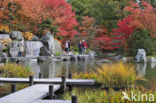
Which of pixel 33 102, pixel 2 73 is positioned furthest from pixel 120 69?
pixel 2 73

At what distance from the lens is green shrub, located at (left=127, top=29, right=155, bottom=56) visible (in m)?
26.2

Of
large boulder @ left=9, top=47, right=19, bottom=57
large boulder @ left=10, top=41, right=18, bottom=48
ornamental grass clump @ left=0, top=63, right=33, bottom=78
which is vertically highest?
large boulder @ left=10, top=41, right=18, bottom=48

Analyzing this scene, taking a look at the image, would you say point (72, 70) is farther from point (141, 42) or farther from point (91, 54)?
point (141, 42)

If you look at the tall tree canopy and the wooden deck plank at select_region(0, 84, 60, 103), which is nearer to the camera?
the wooden deck plank at select_region(0, 84, 60, 103)

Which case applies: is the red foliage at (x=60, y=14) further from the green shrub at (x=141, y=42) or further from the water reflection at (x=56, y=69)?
the water reflection at (x=56, y=69)

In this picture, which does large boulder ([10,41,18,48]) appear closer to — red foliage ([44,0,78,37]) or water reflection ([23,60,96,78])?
water reflection ([23,60,96,78])

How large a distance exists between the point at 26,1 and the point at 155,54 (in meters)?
15.6

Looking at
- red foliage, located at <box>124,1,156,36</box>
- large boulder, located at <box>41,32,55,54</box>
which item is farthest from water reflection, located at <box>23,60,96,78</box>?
red foliage, located at <box>124,1,156,36</box>

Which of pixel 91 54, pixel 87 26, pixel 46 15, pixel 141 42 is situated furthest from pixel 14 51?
pixel 141 42

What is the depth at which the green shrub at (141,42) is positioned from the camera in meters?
26.2

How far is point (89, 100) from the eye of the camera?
5.33 meters

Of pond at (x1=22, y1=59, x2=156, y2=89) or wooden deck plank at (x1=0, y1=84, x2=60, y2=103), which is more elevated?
wooden deck plank at (x1=0, y1=84, x2=60, y2=103)

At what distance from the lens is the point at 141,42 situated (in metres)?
26.4

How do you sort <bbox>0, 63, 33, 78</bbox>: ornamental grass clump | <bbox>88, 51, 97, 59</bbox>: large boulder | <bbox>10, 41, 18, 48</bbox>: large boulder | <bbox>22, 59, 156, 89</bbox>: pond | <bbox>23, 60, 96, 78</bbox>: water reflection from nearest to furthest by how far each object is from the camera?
<bbox>0, 63, 33, 78</bbox>: ornamental grass clump → <bbox>22, 59, 156, 89</bbox>: pond → <bbox>23, 60, 96, 78</bbox>: water reflection → <bbox>10, 41, 18, 48</bbox>: large boulder → <bbox>88, 51, 97, 59</bbox>: large boulder
